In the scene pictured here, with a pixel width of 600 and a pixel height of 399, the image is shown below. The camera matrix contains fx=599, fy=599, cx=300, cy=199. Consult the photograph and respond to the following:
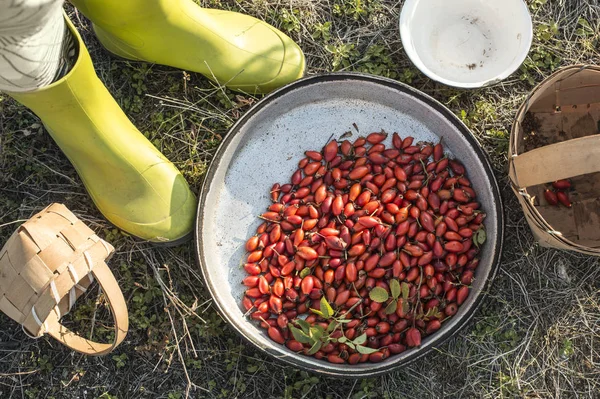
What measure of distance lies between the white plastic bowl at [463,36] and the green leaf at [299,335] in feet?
2.86

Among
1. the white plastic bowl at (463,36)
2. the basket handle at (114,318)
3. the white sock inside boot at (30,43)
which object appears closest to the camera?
the white sock inside boot at (30,43)

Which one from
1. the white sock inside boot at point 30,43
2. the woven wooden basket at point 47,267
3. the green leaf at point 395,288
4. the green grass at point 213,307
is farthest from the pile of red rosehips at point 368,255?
the white sock inside boot at point 30,43

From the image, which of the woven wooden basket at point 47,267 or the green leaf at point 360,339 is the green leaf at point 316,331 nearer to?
the green leaf at point 360,339

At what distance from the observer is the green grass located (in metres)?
1.74

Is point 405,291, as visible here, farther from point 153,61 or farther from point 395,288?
point 153,61

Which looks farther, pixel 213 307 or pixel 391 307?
pixel 213 307

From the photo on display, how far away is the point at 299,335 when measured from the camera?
1582 millimetres

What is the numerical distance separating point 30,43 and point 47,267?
0.58 metres

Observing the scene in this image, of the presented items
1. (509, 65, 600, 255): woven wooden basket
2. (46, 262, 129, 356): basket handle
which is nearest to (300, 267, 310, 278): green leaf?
(46, 262, 129, 356): basket handle

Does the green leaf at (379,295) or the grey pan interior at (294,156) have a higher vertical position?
the grey pan interior at (294,156)

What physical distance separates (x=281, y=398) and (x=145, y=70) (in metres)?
1.09

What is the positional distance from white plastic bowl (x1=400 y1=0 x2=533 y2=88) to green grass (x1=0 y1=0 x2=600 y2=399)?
0.21 feet

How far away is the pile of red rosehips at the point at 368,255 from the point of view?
64.1 inches

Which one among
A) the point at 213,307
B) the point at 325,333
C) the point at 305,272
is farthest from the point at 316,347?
the point at 213,307
